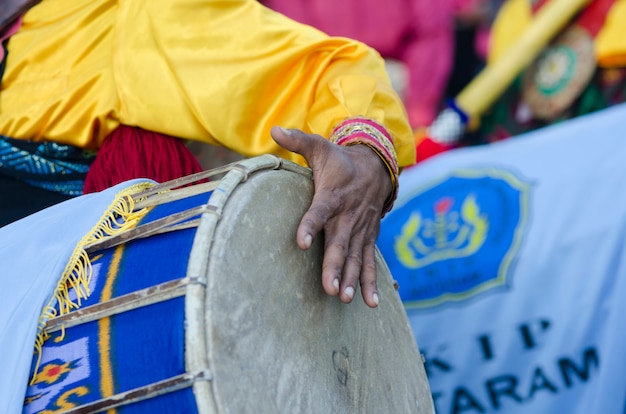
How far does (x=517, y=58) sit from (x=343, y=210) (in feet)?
8.99

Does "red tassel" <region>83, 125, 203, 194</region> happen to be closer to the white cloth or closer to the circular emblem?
the white cloth

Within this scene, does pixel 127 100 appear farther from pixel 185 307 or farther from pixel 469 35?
pixel 469 35

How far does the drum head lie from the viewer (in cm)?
108

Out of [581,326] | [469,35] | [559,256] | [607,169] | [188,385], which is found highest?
[469,35]

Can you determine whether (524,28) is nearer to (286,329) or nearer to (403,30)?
(403,30)

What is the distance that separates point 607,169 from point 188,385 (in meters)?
1.53

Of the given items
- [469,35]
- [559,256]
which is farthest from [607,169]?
[469,35]

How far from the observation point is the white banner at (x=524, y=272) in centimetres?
212

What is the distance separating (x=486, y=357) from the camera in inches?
88.0

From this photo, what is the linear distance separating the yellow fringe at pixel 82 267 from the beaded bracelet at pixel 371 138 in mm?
384

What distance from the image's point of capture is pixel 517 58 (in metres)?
3.92

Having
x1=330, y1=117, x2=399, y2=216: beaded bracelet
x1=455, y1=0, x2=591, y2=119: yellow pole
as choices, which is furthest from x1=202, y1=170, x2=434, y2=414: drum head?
x1=455, y1=0, x2=591, y2=119: yellow pole

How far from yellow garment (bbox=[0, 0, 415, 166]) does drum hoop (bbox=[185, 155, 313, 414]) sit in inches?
14.1

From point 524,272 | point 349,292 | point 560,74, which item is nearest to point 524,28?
point 560,74
